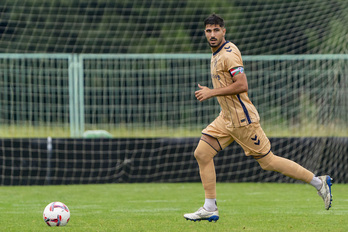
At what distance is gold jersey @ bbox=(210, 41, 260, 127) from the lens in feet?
22.8

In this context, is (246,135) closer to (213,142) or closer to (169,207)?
(213,142)

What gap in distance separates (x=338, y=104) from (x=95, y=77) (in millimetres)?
5223

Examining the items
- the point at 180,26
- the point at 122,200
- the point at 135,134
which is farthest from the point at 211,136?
the point at 180,26

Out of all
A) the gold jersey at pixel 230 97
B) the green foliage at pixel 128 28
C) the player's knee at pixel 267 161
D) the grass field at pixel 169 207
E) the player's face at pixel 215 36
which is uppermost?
the green foliage at pixel 128 28

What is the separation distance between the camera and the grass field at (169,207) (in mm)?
7066

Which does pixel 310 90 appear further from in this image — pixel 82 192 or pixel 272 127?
pixel 82 192

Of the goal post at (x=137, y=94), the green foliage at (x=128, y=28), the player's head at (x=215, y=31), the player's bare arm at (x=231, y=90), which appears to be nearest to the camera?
the player's bare arm at (x=231, y=90)

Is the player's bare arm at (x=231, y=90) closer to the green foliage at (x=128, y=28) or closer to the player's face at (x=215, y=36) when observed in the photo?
the player's face at (x=215, y=36)

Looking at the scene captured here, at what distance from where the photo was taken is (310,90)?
15.2 meters

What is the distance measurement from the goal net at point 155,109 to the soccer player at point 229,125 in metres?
5.77

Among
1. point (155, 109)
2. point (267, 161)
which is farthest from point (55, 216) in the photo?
point (155, 109)

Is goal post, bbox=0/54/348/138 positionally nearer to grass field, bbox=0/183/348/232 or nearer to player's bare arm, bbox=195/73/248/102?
grass field, bbox=0/183/348/232

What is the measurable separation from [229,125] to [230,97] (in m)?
0.29

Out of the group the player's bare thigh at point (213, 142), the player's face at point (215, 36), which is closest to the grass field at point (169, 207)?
the player's bare thigh at point (213, 142)
